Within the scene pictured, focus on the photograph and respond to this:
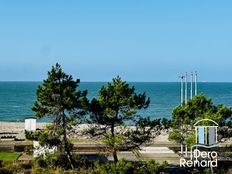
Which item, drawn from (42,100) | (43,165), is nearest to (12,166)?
(43,165)

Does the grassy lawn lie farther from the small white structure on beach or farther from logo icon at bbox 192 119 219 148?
logo icon at bbox 192 119 219 148

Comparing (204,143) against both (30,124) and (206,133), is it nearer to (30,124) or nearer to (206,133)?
(206,133)

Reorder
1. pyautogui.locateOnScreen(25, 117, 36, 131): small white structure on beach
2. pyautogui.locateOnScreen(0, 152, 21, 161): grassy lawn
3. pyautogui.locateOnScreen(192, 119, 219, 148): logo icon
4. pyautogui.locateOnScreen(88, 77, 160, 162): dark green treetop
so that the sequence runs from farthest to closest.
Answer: pyautogui.locateOnScreen(0, 152, 21, 161): grassy lawn, pyautogui.locateOnScreen(25, 117, 36, 131): small white structure on beach, pyautogui.locateOnScreen(192, 119, 219, 148): logo icon, pyautogui.locateOnScreen(88, 77, 160, 162): dark green treetop

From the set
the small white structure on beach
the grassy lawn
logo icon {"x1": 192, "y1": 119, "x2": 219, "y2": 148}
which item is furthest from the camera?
the grassy lawn

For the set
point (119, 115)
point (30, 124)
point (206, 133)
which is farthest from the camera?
point (30, 124)

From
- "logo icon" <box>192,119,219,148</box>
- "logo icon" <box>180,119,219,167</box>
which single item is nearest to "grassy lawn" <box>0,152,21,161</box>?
"logo icon" <box>180,119,219,167</box>

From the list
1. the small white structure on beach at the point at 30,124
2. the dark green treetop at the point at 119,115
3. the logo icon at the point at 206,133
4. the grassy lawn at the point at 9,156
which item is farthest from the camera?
the grassy lawn at the point at 9,156

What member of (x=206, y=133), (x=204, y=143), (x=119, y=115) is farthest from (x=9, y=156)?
(x=206, y=133)

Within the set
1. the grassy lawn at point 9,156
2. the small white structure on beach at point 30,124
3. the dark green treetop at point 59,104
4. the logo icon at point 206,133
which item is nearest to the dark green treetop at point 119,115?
the dark green treetop at point 59,104

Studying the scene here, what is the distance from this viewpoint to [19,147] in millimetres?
44656

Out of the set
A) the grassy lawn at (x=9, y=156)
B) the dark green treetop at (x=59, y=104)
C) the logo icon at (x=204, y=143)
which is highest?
the dark green treetop at (x=59, y=104)

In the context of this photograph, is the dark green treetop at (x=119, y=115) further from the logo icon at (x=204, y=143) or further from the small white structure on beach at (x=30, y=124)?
the small white structure on beach at (x=30, y=124)

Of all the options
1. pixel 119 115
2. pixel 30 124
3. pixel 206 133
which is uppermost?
pixel 119 115

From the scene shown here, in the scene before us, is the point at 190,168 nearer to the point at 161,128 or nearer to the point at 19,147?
the point at 161,128
